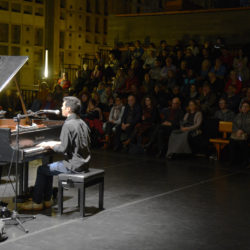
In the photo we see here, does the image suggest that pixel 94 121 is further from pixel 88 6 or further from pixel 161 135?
pixel 88 6

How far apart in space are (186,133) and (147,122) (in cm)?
104

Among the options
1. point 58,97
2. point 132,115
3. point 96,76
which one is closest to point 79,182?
point 132,115

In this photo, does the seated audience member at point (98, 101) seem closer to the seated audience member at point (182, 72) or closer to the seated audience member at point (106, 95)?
the seated audience member at point (106, 95)

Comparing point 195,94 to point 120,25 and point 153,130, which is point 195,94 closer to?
point 153,130

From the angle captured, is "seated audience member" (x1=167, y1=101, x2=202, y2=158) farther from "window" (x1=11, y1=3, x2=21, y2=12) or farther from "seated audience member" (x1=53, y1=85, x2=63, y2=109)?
"window" (x1=11, y1=3, x2=21, y2=12)

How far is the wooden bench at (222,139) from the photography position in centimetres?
968

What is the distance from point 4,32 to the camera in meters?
14.1

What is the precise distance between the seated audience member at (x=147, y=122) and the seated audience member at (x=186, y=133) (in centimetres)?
72

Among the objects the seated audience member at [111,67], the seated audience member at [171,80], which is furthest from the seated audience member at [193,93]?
the seated audience member at [111,67]

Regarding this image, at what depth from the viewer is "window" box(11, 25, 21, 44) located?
46.9ft

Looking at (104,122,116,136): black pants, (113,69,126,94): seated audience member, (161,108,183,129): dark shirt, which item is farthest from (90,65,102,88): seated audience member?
(161,108,183,129): dark shirt

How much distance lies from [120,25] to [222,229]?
11.7m

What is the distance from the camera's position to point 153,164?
9242mm

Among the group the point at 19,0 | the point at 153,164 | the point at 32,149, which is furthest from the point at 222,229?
the point at 19,0
